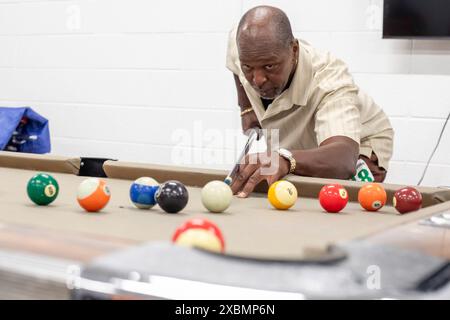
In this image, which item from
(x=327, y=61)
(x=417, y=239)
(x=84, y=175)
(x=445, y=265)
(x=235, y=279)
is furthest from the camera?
(x=327, y=61)

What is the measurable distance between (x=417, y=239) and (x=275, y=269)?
352mm

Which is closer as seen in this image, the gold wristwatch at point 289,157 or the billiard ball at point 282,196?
the billiard ball at point 282,196

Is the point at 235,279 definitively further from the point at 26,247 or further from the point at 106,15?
the point at 106,15

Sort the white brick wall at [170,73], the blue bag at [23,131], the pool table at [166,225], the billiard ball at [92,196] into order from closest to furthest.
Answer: the pool table at [166,225]
the billiard ball at [92,196]
the white brick wall at [170,73]
the blue bag at [23,131]

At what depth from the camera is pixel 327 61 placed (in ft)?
9.35

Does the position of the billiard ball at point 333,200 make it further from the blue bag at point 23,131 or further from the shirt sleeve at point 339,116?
the blue bag at point 23,131

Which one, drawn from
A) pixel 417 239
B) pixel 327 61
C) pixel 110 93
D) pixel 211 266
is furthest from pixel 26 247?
pixel 110 93

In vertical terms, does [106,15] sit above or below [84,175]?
above

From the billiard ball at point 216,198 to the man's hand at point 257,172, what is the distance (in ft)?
1.07

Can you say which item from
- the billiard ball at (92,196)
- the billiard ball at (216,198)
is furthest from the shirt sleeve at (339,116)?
the billiard ball at (92,196)

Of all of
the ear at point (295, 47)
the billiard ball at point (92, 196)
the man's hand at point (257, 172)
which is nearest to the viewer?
the billiard ball at point (92, 196)

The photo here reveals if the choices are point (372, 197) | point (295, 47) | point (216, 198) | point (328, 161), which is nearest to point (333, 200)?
point (372, 197)

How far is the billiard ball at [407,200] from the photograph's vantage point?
183cm

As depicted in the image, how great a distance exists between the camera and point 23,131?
4496 mm
